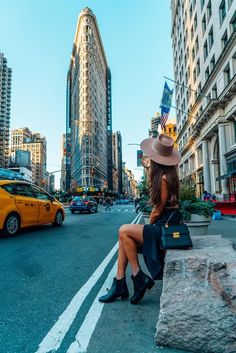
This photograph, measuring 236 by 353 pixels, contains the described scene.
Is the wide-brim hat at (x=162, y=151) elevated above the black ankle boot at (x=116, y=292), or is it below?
above

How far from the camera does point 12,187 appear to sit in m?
9.25

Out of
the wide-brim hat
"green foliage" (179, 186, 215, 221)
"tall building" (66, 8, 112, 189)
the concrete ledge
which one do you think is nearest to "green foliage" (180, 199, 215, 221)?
"green foliage" (179, 186, 215, 221)

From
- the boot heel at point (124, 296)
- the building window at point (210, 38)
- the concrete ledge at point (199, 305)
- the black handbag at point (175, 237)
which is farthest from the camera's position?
the building window at point (210, 38)

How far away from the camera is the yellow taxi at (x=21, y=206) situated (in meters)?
8.73

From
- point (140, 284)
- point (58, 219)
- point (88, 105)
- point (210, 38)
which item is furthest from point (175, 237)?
point (88, 105)

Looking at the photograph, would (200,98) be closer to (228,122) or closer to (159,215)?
(228,122)

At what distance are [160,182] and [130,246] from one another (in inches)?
31.6

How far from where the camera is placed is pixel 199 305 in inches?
87.5

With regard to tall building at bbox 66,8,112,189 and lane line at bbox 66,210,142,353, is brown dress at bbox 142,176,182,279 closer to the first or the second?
lane line at bbox 66,210,142,353

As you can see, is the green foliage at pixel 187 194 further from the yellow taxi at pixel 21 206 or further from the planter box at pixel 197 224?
the yellow taxi at pixel 21 206

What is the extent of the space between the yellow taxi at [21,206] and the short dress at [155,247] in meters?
6.66

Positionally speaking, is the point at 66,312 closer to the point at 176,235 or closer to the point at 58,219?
the point at 176,235

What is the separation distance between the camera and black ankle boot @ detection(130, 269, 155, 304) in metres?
3.10

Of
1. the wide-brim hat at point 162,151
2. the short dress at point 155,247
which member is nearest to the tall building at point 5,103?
the wide-brim hat at point 162,151
